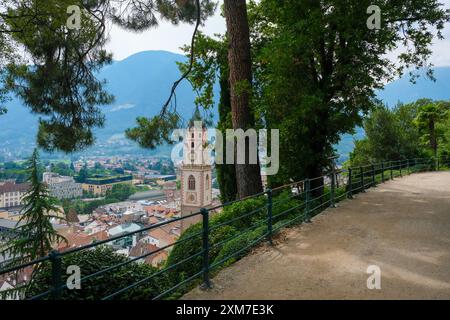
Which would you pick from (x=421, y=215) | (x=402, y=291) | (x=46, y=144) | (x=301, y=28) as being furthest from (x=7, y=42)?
(x=421, y=215)

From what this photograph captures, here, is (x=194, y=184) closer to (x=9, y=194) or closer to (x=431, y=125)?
(x=9, y=194)

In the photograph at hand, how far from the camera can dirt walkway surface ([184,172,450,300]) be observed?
441 cm

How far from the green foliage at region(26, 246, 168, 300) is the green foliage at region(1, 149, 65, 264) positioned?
467 cm

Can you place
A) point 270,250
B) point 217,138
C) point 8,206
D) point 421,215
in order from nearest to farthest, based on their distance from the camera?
point 270,250
point 421,215
point 217,138
point 8,206

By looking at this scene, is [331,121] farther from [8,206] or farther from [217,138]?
[8,206]

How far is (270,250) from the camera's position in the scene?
6.26 metres

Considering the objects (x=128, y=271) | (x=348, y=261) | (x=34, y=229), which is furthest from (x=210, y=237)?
(x=34, y=229)

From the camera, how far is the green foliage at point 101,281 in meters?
5.46

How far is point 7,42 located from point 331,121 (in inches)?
419

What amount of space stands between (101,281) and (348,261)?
394cm

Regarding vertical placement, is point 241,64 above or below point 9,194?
above

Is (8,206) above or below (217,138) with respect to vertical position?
below

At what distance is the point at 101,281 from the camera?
5.64 m

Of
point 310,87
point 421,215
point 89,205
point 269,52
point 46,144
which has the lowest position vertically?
point 89,205
